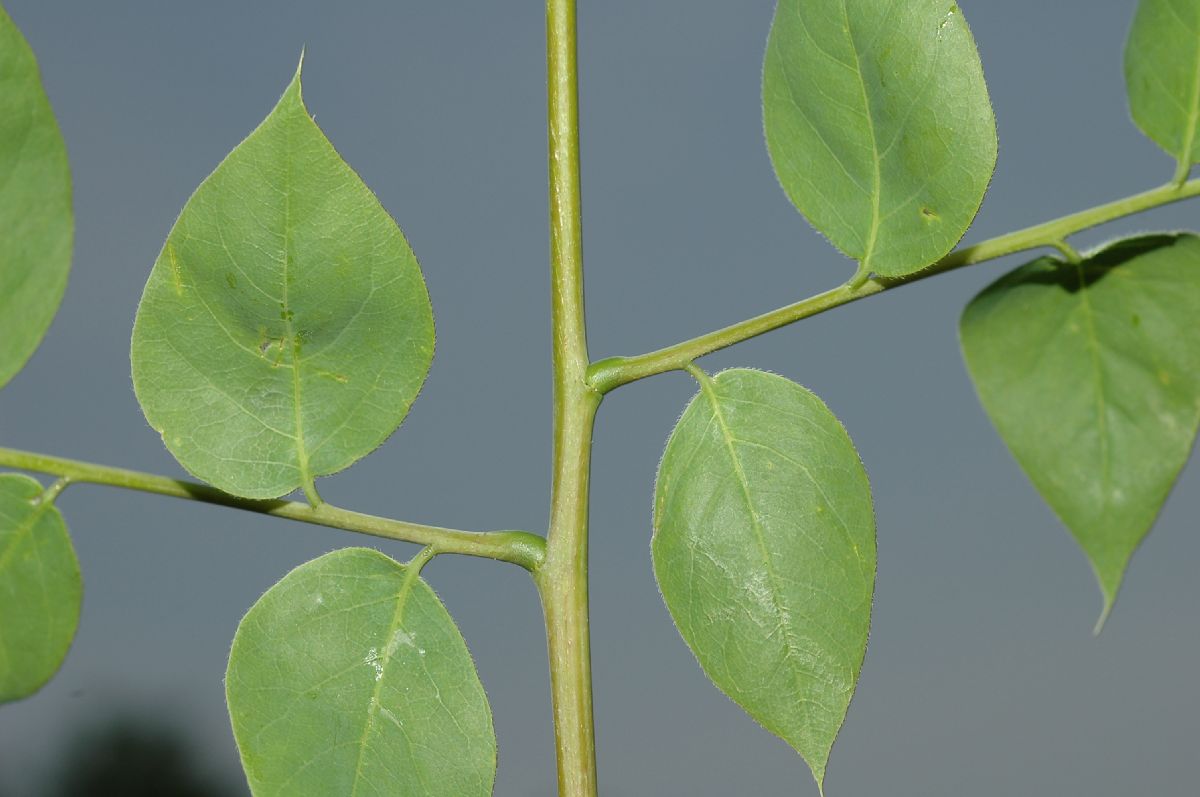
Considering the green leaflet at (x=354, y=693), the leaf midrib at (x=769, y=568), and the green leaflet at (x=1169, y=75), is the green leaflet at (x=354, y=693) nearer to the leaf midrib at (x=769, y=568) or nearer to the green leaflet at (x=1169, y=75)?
the leaf midrib at (x=769, y=568)

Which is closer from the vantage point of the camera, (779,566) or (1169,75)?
(779,566)

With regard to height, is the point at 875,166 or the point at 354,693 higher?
the point at 875,166

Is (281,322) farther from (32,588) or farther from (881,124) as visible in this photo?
(881,124)

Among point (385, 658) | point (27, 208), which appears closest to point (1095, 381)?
point (385, 658)

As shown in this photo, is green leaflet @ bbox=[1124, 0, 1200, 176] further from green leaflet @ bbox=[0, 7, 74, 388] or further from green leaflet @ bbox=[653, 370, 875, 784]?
green leaflet @ bbox=[0, 7, 74, 388]

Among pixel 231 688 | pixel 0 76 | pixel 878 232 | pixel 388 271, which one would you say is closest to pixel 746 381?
pixel 878 232

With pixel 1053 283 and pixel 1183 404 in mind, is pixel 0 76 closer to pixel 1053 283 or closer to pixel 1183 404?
pixel 1053 283
